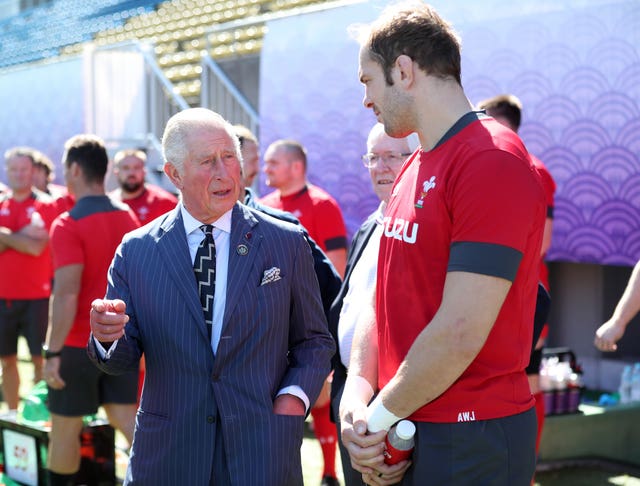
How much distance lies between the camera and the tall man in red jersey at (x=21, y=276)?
22.2ft

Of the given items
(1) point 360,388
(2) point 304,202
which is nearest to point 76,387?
(2) point 304,202

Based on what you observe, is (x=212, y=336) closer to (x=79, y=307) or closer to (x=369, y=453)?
(x=369, y=453)

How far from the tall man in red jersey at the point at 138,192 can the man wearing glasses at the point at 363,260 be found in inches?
126

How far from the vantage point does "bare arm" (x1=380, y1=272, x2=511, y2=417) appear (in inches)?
73.0

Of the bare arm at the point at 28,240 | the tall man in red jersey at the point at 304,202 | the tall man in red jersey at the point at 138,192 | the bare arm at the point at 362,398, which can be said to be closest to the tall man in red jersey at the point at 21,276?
the bare arm at the point at 28,240

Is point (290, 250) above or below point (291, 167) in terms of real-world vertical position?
below

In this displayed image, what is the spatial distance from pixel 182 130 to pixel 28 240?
4.34 m

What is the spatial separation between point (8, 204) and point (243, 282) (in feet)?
16.4

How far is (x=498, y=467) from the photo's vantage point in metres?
1.99

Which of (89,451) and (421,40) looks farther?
(89,451)

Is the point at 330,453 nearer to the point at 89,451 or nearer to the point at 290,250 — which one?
the point at 89,451

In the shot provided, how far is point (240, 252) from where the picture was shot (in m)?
2.55

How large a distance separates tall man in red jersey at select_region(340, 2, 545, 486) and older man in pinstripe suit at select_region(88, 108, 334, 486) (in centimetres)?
48

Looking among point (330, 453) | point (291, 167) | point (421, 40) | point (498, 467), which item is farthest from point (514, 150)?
point (291, 167)
